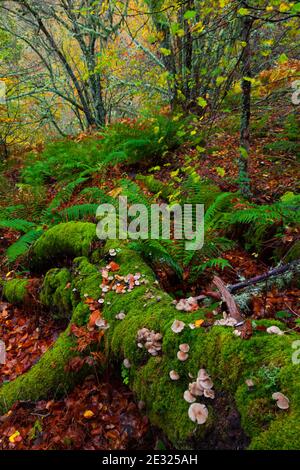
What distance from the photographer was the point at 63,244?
3871 mm

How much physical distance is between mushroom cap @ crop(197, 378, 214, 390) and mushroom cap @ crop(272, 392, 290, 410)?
0.35 meters

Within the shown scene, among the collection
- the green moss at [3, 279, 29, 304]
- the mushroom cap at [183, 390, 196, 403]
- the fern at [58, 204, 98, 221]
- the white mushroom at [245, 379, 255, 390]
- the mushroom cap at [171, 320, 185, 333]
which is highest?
the fern at [58, 204, 98, 221]

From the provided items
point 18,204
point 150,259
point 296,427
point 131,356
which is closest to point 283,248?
point 150,259

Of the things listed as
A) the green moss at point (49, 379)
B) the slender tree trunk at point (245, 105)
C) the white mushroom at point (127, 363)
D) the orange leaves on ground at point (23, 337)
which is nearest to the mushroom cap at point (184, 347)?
the white mushroom at point (127, 363)

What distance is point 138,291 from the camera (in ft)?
8.82

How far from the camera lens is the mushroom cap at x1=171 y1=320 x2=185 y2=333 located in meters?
1.98

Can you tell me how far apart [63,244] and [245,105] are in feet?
9.59

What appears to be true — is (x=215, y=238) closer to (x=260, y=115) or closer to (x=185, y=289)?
(x=185, y=289)

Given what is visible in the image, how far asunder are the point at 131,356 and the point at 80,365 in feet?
1.85

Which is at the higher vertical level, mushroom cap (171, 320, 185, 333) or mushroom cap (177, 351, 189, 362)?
mushroom cap (171, 320, 185, 333)

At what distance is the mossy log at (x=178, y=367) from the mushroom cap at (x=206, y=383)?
29mm

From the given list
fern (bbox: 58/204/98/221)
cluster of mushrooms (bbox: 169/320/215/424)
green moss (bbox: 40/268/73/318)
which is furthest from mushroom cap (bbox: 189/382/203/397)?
fern (bbox: 58/204/98/221)

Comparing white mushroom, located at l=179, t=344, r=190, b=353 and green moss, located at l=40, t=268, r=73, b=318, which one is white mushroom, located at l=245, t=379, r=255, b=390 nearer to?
white mushroom, located at l=179, t=344, r=190, b=353

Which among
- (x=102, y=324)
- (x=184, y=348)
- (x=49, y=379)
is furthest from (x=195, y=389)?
(x=49, y=379)
